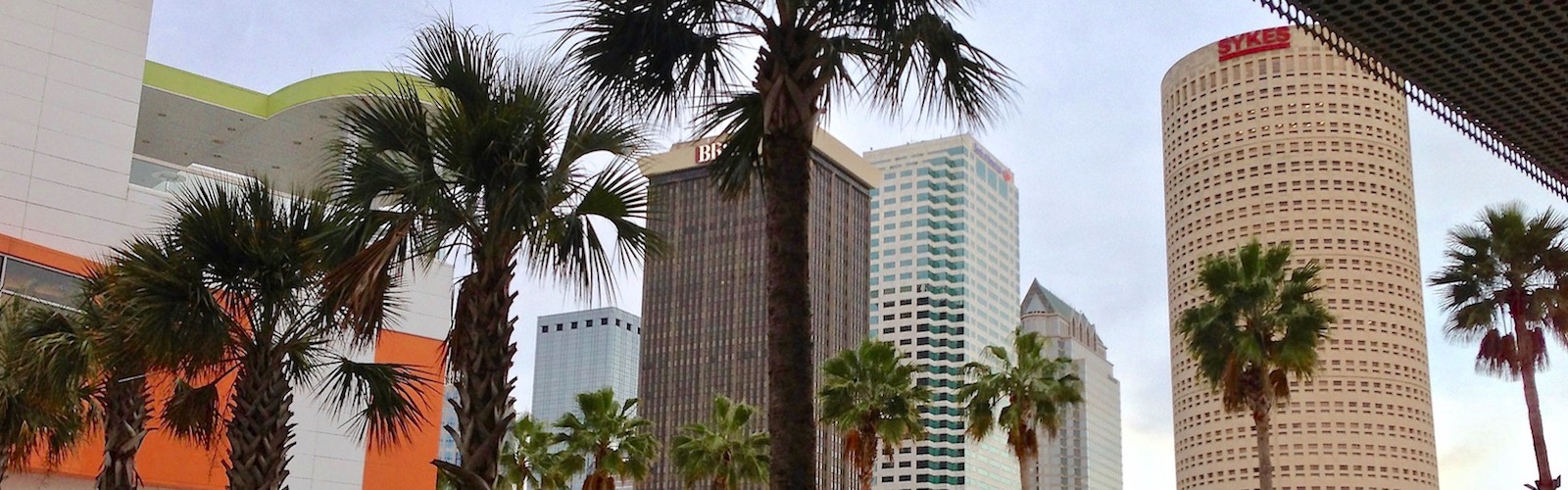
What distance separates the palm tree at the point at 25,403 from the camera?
1678 cm

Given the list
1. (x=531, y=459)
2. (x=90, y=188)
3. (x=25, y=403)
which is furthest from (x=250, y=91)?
(x=25, y=403)

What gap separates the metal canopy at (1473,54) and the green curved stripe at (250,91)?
37.3 m

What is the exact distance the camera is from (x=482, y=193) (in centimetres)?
1334

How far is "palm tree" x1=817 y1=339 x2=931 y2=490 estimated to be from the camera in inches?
1353

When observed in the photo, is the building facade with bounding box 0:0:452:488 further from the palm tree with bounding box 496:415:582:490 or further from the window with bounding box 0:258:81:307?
the palm tree with bounding box 496:415:582:490

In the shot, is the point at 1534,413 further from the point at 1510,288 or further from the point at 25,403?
→ the point at 25,403

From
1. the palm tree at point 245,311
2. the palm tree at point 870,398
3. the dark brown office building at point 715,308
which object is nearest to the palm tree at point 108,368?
the palm tree at point 245,311

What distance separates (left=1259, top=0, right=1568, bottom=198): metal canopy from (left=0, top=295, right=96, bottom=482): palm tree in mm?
14372

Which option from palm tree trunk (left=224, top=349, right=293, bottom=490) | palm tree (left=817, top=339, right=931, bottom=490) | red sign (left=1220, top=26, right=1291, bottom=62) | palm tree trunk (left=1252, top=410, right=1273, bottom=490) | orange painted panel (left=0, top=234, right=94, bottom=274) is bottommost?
palm tree trunk (left=224, top=349, right=293, bottom=490)

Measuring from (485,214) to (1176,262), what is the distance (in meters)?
124

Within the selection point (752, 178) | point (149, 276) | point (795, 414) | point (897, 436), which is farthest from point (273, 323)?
point (897, 436)

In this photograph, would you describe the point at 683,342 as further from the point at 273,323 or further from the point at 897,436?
the point at 273,323

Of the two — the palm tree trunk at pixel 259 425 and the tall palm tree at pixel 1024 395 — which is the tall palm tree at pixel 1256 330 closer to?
the tall palm tree at pixel 1024 395

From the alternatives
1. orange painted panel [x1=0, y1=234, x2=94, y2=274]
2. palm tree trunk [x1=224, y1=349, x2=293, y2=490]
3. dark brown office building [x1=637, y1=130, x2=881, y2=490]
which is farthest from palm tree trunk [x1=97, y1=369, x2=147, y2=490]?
dark brown office building [x1=637, y1=130, x2=881, y2=490]
